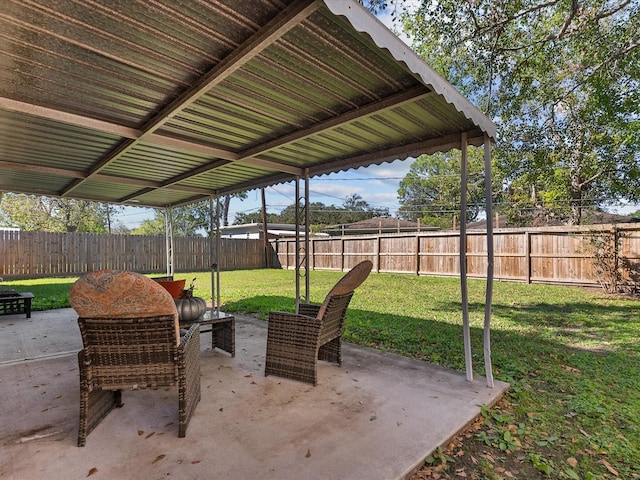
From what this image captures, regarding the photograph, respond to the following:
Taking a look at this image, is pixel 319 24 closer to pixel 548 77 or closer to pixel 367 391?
pixel 367 391

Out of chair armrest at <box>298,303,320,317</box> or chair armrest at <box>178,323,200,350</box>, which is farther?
chair armrest at <box>298,303,320,317</box>

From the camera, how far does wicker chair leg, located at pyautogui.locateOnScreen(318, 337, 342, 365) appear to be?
3424 mm

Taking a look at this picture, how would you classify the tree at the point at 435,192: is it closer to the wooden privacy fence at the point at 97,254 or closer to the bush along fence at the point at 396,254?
the bush along fence at the point at 396,254

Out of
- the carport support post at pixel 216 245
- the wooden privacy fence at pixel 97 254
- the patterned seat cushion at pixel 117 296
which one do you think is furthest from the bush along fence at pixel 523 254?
the patterned seat cushion at pixel 117 296

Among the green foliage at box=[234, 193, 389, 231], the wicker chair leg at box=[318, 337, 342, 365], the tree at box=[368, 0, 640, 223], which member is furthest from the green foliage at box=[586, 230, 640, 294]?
the green foliage at box=[234, 193, 389, 231]

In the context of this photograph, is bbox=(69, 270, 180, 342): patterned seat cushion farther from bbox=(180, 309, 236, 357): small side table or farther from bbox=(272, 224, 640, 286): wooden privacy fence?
bbox=(272, 224, 640, 286): wooden privacy fence

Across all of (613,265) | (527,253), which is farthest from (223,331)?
(527,253)

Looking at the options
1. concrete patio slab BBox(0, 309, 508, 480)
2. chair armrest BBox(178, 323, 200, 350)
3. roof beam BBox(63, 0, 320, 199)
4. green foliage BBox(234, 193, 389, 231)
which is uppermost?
green foliage BBox(234, 193, 389, 231)

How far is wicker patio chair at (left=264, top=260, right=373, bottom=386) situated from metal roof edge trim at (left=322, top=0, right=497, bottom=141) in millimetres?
1426

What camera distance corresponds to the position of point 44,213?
1998cm

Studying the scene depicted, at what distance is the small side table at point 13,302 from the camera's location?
542 cm

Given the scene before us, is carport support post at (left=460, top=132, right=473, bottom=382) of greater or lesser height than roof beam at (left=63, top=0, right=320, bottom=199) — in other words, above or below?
below

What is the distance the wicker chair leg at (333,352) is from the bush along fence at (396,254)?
3.34 m

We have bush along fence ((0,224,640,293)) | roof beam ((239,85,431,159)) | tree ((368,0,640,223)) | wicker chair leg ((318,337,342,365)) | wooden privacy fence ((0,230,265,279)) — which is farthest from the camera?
wooden privacy fence ((0,230,265,279))
